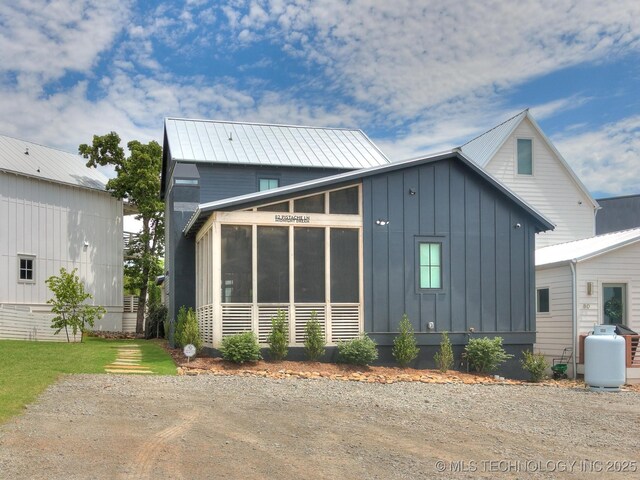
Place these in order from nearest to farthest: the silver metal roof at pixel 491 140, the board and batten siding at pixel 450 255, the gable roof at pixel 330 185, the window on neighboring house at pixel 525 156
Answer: the gable roof at pixel 330 185 → the board and batten siding at pixel 450 255 → the silver metal roof at pixel 491 140 → the window on neighboring house at pixel 525 156

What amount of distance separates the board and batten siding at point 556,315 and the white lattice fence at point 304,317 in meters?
6.94

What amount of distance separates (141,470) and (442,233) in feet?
37.0

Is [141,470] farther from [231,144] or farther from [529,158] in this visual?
[529,158]

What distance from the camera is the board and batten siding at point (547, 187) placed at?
2466cm

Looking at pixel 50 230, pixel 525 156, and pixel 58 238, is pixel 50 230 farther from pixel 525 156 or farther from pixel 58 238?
pixel 525 156

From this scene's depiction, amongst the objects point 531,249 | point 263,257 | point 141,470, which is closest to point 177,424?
point 141,470

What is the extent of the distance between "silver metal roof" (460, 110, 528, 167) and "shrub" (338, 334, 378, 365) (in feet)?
36.8

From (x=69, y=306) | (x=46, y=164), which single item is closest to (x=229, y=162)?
(x=69, y=306)

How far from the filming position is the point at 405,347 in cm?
1560

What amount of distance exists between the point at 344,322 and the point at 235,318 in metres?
2.45

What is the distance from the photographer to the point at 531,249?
17.2 meters

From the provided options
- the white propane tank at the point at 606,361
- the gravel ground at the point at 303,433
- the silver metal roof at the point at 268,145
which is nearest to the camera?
the gravel ground at the point at 303,433

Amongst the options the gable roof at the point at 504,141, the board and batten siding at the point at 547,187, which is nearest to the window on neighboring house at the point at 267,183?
the gable roof at the point at 504,141

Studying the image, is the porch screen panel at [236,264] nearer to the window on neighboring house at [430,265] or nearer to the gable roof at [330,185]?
the gable roof at [330,185]
